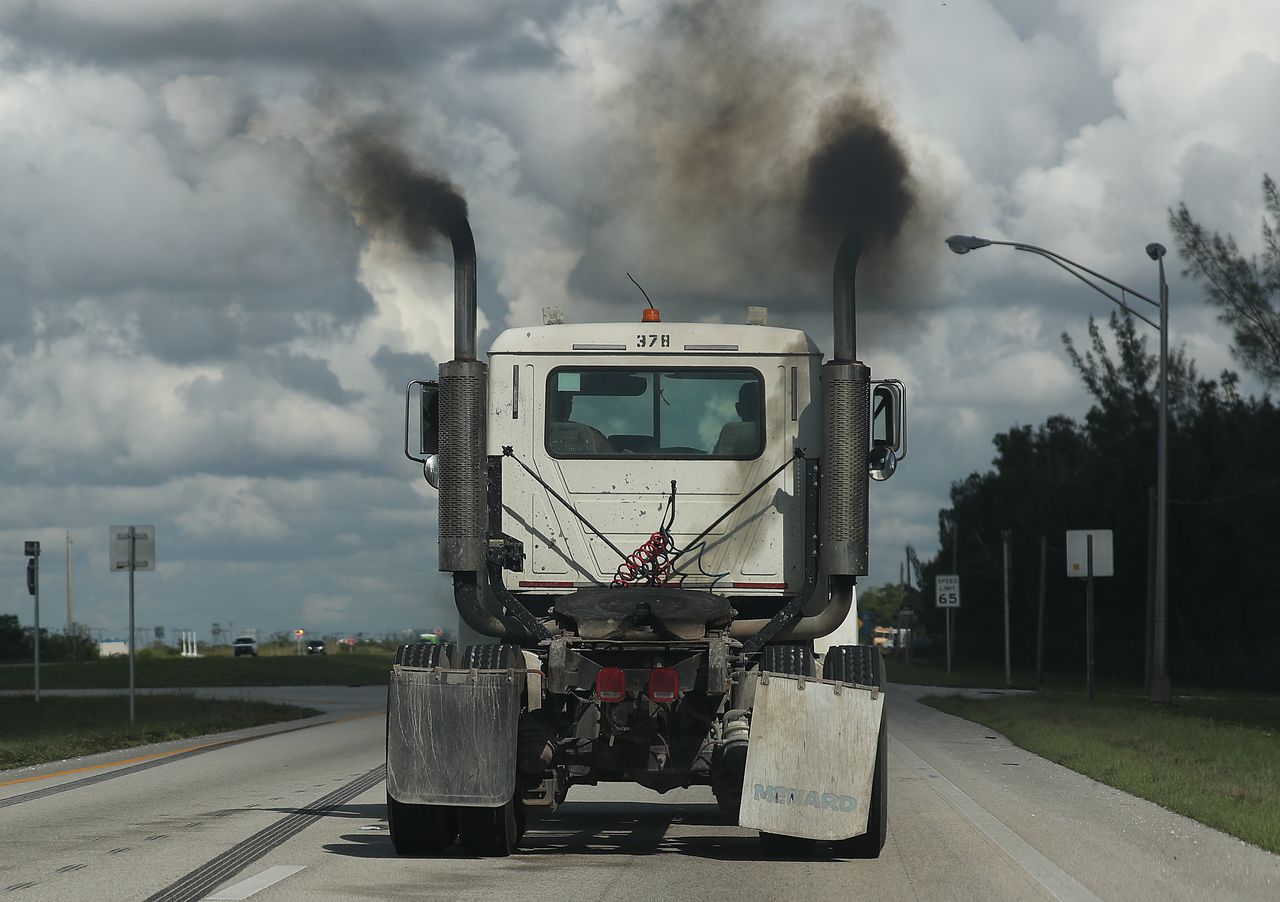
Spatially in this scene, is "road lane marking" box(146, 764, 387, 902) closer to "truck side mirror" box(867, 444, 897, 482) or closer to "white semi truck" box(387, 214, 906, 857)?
"white semi truck" box(387, 214, 906, 857)

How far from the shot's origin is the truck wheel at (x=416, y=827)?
35.2 ft

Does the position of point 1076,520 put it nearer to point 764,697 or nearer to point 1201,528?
point 1201,528

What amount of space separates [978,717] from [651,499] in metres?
17.7

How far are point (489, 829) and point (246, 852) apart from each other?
1.45 meters

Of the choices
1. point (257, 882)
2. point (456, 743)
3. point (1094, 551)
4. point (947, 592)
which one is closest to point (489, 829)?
point (456, 743)

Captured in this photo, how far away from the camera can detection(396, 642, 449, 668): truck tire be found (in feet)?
34.6

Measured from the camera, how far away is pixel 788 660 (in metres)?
10.5

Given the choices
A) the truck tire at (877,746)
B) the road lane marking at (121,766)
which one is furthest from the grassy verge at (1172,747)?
the road lane marking at (121,766)

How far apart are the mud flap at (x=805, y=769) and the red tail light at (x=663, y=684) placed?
0.54 metres

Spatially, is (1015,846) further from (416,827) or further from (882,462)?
(416,827)

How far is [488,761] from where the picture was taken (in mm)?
10125


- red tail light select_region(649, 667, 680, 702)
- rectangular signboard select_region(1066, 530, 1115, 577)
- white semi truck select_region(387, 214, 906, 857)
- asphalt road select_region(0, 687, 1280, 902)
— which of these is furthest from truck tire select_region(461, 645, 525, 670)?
rectangular signboard select_region(1066, 530, 1115, 577)

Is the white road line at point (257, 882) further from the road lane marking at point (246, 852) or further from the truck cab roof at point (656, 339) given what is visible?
the truck cab roof at point (656, 339)

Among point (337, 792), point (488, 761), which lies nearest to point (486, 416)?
point (488, 761)
